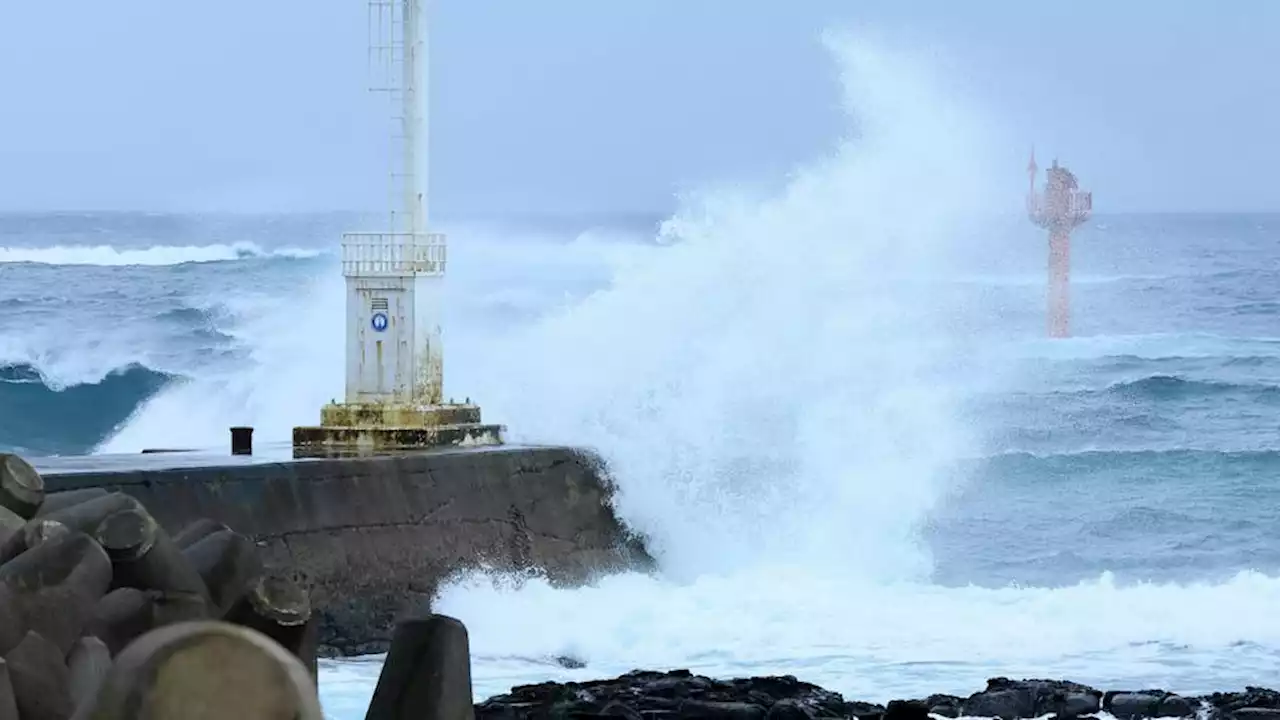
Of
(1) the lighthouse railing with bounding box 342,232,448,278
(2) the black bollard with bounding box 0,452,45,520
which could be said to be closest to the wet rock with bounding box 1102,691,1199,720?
(2) the black bollard with bounding box 0,452,45,520

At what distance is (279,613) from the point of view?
19.8 ft

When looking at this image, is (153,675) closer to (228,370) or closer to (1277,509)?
(1277,509)

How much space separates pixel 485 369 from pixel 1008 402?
8.82 metres

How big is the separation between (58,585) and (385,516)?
7245 millimetres

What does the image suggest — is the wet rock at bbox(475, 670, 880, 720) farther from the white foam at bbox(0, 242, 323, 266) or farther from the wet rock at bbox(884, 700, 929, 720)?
the white foam at bbox(0, 242, 323, 266)

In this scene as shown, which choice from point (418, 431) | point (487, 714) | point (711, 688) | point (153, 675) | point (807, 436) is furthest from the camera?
point (807, 436)

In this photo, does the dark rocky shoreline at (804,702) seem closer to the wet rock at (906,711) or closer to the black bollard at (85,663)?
the wet rock at (906,711)

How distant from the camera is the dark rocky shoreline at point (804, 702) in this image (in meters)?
9.88

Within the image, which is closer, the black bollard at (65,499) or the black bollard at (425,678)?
the black bollard at (425,678)

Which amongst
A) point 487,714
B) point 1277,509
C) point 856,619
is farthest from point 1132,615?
point 1277,509

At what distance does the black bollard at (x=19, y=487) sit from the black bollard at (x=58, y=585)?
1.61m

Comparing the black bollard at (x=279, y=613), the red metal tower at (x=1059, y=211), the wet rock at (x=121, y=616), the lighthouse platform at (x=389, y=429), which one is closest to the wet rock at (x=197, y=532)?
the wet rock at (x=121, y=616)

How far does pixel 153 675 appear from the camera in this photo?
3.69 meters

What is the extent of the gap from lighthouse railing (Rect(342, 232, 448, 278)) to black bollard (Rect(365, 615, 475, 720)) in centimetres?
1032
